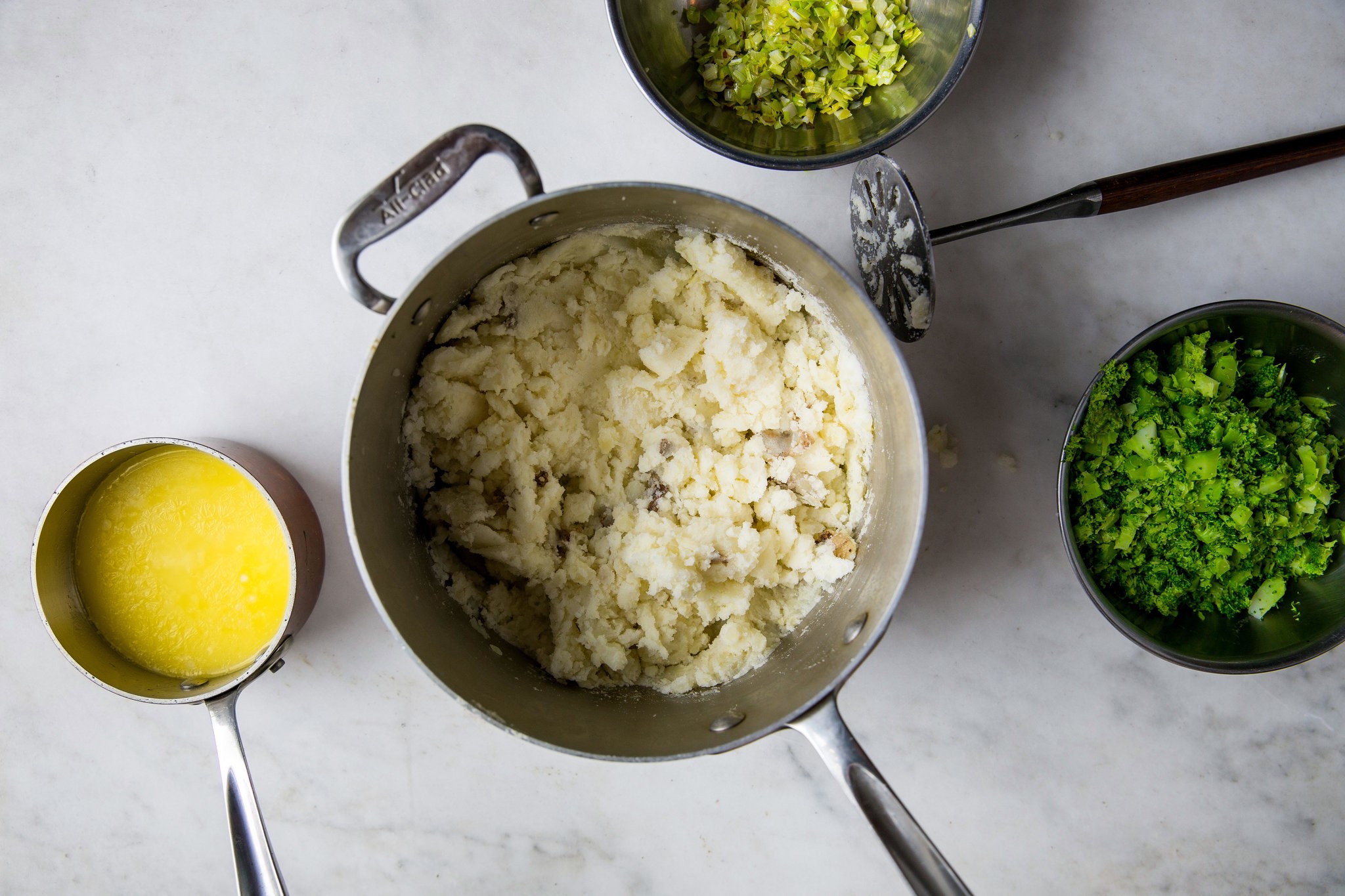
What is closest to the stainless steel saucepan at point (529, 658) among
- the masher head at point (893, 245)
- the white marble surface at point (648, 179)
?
the masher head at point (893, 245)

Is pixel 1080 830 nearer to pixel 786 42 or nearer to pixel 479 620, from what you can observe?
pixel 479 620

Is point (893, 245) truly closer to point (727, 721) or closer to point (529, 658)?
point (727, 721)

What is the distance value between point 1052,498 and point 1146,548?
0.62 ft

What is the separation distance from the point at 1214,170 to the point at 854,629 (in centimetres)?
106

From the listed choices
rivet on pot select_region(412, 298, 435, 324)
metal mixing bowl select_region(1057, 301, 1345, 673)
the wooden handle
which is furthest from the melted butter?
the wooden handle

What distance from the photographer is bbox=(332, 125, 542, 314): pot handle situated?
1.03 m

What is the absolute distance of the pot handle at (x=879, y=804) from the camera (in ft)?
3.32

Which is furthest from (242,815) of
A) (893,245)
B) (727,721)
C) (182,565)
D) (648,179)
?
(893,245)

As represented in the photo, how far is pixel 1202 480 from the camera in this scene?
4.31 feet

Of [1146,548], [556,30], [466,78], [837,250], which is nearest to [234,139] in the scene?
[466,78]

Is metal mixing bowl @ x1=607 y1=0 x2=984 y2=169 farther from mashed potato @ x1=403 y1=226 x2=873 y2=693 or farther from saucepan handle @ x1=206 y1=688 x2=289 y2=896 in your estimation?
saucepan handle @ x1=206 y1=688 x2=289 y2=896

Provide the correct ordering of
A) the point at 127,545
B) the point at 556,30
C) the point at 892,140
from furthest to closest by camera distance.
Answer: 1. the point at 556,30
2. the point at 127,545
3. the point at 892,140

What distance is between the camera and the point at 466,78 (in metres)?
1.51

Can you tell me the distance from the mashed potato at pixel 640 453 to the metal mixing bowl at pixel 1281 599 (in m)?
0.44
